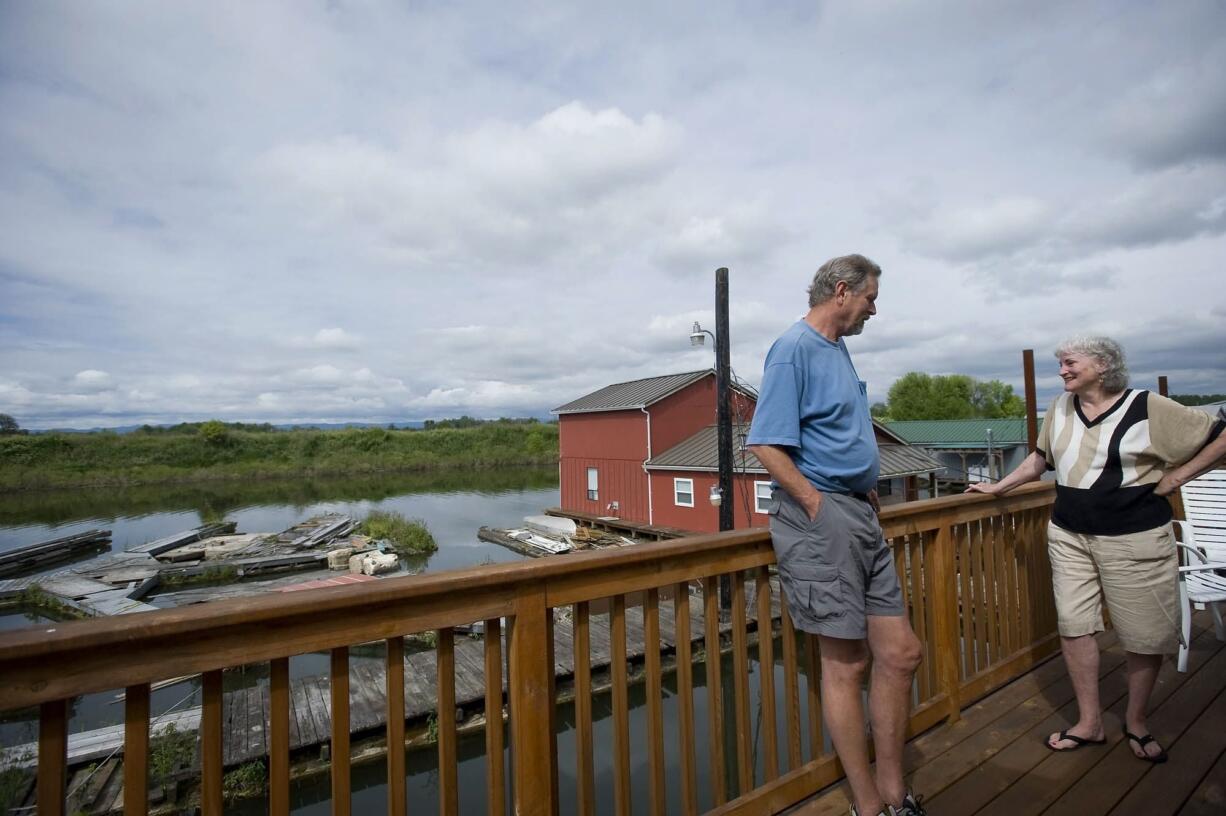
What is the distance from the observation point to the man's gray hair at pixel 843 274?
1670mm

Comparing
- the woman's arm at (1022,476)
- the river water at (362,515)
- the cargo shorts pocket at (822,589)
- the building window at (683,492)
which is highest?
the woman's arm at (1022,476)

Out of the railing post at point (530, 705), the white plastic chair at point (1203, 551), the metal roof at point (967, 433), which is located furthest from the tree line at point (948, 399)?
the railing post at point (530, 705)

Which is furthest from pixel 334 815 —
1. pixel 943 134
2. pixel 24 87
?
pixel 943 134

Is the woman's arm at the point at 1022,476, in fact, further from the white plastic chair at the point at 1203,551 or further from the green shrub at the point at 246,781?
the green shrub at the point at 246,781

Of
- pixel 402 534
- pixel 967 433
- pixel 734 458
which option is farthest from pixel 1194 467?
pixel 967 433

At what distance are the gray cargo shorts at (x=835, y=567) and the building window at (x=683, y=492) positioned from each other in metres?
13.2

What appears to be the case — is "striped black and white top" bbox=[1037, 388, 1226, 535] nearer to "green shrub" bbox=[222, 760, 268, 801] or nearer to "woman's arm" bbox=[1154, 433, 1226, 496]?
"woman's arm" bbox=[1154, 433, 1226, 496]

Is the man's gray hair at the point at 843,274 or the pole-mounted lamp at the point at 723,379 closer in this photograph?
the man's gray hair at the point at 843,274

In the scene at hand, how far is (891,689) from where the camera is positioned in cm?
166

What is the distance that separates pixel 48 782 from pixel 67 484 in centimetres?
4311

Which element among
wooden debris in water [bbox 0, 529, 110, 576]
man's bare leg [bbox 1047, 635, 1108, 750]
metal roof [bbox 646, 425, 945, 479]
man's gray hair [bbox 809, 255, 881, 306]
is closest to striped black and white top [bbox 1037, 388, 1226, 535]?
man's bare leg [bbox 1047, 635, 1108, 750]

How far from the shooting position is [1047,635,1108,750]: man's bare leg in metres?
2.08

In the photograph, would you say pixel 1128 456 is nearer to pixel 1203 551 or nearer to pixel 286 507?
pixel 1203 551

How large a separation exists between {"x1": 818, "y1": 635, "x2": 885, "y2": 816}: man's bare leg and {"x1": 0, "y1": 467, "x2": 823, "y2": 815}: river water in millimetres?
2156
